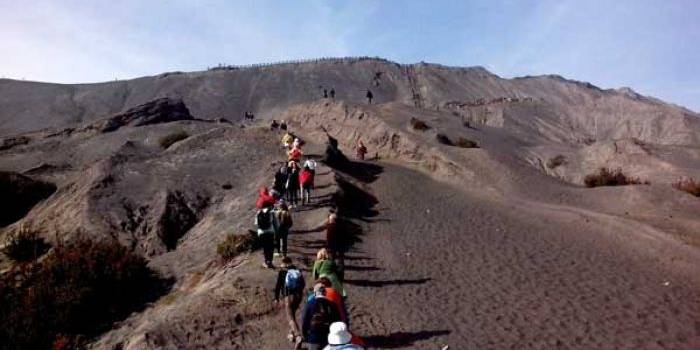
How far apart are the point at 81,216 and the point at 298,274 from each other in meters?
12.9

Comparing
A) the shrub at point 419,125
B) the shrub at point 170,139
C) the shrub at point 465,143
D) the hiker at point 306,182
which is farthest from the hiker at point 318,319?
the shrub at point 465,143

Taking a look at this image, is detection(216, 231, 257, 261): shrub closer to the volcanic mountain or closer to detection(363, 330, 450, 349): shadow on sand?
the volcanic mountain

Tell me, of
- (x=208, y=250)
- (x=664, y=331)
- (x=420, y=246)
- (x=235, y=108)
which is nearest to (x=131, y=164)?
(x=208, y=250)

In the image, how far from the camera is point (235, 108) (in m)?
100

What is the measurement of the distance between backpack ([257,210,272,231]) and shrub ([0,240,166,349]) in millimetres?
3377

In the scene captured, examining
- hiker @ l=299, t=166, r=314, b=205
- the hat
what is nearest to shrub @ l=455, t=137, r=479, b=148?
hiker @ l=299, t=166, r=314, b=205

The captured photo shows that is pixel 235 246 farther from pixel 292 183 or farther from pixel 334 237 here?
pixel 292 183

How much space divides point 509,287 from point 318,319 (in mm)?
7311

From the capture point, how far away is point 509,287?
46.6 ft

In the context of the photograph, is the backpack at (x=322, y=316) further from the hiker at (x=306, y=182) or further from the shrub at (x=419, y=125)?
the shrub at (x=419, y=125)

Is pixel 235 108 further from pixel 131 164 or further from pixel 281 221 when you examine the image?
pixel 281 221

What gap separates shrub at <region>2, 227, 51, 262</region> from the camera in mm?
18547

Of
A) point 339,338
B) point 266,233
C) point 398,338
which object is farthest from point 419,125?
point 339,338

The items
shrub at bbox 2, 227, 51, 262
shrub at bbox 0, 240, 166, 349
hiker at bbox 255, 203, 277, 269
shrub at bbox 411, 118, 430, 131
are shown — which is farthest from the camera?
shrub at bbox 411, 118, 430, 131
